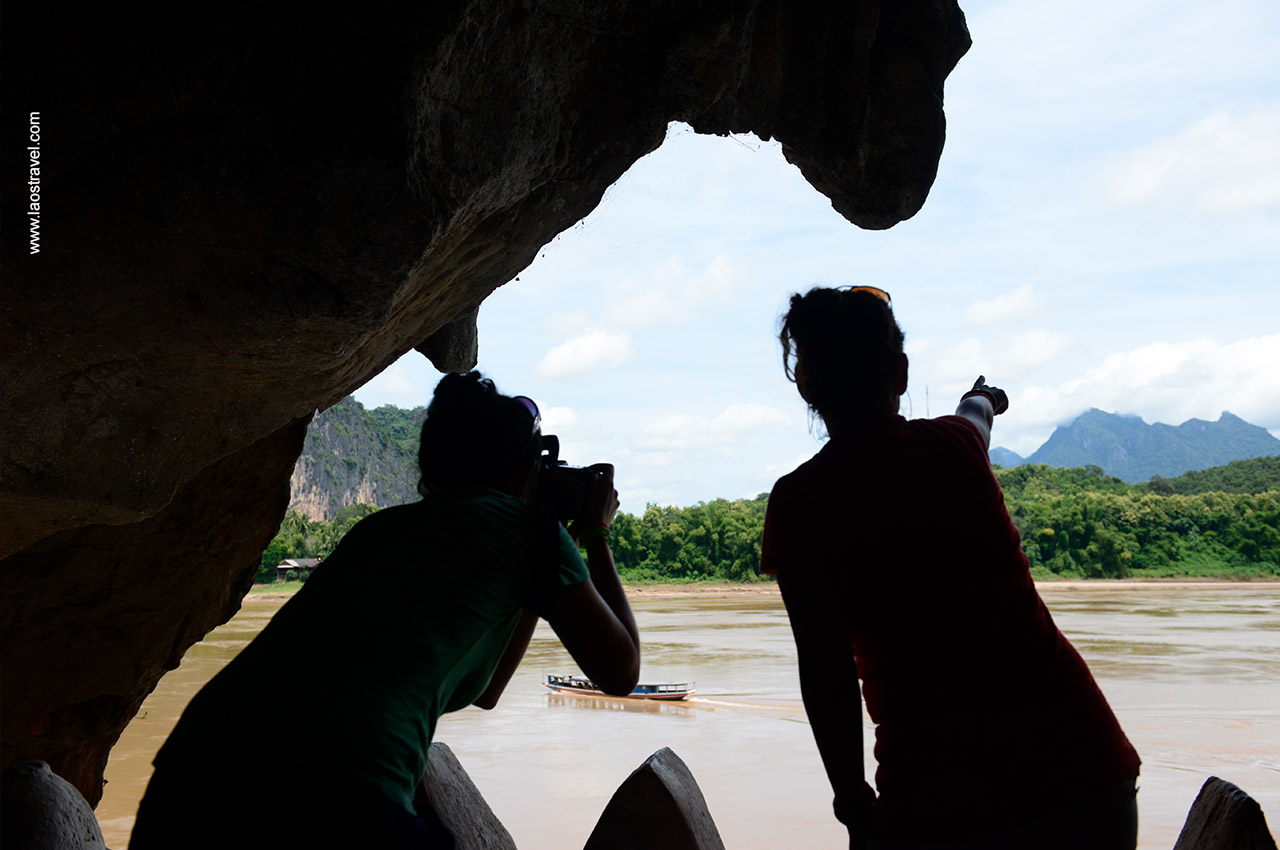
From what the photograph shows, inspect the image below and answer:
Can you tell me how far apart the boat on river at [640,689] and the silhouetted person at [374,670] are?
10.3 m

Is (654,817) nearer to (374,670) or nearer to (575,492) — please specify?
(575,492)

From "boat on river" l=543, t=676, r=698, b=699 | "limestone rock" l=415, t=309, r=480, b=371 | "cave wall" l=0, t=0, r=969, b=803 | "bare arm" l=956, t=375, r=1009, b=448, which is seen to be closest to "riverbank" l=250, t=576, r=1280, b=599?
"boat on river" l=543, t=676, r=698, b=699

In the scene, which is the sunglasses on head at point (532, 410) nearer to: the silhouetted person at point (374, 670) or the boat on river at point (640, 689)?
the silhouetted person at point (374, 670)

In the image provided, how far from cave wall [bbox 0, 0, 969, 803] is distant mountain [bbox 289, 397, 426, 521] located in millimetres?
56145

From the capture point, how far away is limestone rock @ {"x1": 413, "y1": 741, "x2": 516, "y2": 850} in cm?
221

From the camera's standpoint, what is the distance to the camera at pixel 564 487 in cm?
167

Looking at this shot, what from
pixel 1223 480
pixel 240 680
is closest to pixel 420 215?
pixel 240 680

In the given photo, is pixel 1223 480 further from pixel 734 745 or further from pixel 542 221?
pixel 542 221

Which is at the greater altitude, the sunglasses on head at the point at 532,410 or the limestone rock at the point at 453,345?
the limestone rock at the point at 453,345

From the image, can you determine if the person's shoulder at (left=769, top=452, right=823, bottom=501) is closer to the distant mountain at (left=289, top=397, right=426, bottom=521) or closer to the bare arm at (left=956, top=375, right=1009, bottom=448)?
the bare arm at (left=956, top=375, right=1009, bottom=448)

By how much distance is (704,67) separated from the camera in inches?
99.3

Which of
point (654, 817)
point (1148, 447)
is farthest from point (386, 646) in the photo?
point (1148, 447)

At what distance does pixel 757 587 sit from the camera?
114ft

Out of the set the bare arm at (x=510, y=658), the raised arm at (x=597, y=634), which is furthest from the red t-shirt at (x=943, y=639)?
the bare arm at (x=510, y=658)
